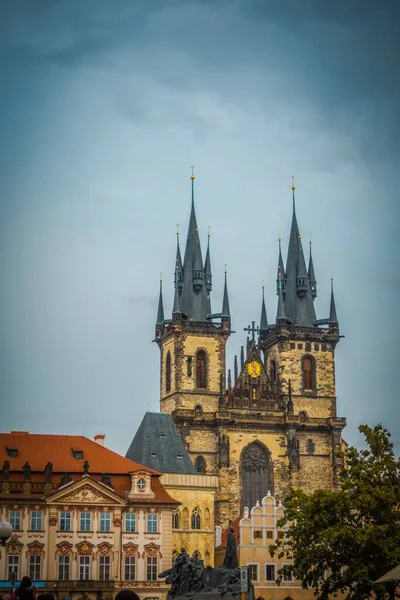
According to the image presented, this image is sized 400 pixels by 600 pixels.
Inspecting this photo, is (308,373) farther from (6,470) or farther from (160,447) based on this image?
(6,470)

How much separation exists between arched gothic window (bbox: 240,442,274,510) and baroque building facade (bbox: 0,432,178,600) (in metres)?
22.8

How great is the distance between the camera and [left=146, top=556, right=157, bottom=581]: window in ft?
185

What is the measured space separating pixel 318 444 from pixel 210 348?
11423 millimetres

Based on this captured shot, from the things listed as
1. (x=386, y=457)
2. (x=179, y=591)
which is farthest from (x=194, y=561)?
(x=386, y=457)

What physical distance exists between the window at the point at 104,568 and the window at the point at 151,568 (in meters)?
2.15

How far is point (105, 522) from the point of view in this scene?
56.9m

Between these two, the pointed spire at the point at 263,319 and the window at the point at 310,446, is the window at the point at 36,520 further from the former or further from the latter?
the pointed spire at the point at 263,319

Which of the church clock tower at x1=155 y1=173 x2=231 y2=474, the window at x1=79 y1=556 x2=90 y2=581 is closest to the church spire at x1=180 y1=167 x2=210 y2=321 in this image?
the church clock tower at x1=155 y1=173 x2=231 y2=474

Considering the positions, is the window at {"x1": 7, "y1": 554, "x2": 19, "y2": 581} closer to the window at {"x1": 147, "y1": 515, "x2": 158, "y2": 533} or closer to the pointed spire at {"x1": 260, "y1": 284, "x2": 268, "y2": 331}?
the window at {"x1": 147, "y1": 515, "x2": 158, "y2": 533}

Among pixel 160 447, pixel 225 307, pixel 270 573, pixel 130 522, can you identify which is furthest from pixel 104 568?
pixel 225 307

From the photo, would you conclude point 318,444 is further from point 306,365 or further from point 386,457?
point 386,457

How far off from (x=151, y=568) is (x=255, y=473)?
85.7 feet

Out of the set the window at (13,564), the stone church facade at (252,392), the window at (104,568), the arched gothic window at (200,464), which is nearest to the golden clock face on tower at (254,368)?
the stone church facade at (252,392)

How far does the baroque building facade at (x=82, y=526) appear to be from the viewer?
54.9 metres
